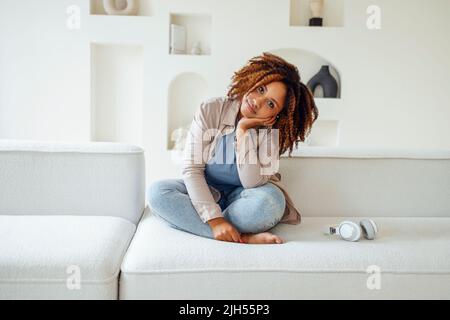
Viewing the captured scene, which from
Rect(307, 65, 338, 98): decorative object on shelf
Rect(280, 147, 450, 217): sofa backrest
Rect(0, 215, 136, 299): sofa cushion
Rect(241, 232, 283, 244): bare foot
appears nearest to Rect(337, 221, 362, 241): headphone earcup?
Rect(241, 232, 283, 244): bare foot

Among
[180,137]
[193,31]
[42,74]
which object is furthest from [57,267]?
[193,31]

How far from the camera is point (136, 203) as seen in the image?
1.47 metres

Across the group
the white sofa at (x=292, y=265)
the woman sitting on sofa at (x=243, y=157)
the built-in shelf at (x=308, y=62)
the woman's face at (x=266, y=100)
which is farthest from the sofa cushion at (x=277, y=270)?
the built-in shelf at (x=308, y=62)

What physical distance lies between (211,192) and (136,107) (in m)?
2.06

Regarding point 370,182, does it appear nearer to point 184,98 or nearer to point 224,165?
point 224,165

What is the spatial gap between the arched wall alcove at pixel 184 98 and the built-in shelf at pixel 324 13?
2.63 ft

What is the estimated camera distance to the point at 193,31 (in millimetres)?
3283

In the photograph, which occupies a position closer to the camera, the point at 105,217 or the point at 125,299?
the point at 125,299

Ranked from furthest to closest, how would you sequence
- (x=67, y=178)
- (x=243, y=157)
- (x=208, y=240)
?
1. (x=67, y=178)
2. (x=243, y=157)
3. (x=208, y=240)

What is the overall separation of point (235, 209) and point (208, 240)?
0.13 meters

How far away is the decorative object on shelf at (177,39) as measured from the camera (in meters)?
3.11
